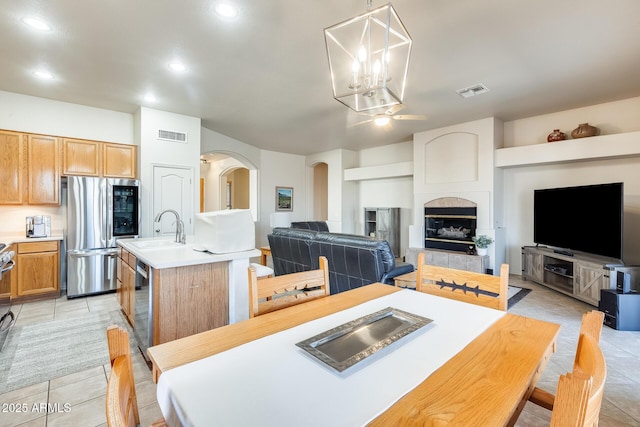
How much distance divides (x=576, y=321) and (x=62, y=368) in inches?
197

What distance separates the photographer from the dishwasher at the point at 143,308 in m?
2.21

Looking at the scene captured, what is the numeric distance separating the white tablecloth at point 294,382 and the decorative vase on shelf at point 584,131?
15.8 feet

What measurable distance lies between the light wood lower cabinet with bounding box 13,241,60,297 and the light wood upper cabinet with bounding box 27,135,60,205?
25.1 inches

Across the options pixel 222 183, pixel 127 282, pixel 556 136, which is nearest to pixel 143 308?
pixel 127 282

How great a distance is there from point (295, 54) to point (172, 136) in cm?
285

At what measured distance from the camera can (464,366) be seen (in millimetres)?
932

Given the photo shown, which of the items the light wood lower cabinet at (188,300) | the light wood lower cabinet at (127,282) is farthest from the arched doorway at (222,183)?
the light wood lower cabinet at (188,300)

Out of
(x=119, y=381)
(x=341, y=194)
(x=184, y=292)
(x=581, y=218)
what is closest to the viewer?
(x=119, y=381)

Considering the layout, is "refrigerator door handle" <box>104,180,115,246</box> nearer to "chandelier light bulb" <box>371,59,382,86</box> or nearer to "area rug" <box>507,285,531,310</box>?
"chandelier light bulb" <box>371,59,382,86</box>

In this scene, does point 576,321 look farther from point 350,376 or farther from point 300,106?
point 300,106

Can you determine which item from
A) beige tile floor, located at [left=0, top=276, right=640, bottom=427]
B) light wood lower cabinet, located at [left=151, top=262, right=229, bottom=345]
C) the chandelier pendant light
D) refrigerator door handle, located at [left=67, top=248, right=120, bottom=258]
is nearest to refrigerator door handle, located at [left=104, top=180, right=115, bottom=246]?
refrigerator door handle, located at [left=67, top=248, right=120, bottom=258]

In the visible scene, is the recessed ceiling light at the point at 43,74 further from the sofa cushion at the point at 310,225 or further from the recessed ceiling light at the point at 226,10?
the sofa cushion at the point at 310,225

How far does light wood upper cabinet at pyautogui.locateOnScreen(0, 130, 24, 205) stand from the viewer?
13.0ft

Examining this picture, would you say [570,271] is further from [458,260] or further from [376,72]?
[376,72]
